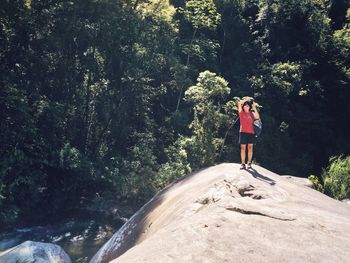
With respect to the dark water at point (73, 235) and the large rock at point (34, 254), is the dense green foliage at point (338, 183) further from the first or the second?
the large rock at point (34, 254)

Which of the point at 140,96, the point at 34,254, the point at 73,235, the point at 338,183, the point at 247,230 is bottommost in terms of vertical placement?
the point at 73,235

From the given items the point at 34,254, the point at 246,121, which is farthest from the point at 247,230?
the point at 34,254

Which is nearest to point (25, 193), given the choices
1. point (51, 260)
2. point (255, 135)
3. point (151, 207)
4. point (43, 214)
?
point (43, 214)

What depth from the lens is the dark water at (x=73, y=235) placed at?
13578 millimetres

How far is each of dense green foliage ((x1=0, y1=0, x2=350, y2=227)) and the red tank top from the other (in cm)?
872

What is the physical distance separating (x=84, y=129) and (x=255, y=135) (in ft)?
36.7

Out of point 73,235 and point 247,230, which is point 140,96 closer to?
point 73,235

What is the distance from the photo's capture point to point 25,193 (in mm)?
15320

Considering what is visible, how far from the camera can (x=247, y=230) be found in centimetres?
410

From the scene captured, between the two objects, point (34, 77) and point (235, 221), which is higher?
point (34, 77)

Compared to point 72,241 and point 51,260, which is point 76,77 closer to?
point 72,241

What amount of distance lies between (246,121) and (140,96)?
11.5 metres

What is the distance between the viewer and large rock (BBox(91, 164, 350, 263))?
3654 millimetres

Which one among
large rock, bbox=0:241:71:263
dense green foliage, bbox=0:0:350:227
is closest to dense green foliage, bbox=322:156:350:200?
dense green foliage, bbox=0:0:350:227
